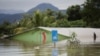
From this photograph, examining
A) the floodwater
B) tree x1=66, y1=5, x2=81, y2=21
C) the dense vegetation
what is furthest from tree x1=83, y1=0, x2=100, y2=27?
the floodwater

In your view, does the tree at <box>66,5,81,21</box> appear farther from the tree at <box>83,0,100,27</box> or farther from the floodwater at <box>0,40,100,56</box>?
the floodwater at <box>0,40,100,56</box>

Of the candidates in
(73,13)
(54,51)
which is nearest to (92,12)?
(73,13)

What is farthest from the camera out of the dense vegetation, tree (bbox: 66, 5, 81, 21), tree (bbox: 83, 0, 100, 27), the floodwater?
tree (bbox: 66, 5, 81, 21)

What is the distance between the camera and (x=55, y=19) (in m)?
41.8

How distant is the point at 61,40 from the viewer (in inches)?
1179

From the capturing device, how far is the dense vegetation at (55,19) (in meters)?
35.8

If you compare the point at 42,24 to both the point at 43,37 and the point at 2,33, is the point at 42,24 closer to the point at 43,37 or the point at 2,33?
the point at 2,33

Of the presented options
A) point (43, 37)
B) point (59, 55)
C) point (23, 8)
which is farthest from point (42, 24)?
point (59, 55)

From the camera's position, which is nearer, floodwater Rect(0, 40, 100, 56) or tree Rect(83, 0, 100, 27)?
floodwater Rect(0, 40, 100, 56)

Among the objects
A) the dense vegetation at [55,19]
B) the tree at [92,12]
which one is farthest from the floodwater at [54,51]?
the dense vegetation at [55,19]

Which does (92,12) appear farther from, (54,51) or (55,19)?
(54,51)

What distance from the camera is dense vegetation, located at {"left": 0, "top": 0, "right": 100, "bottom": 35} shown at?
3585 cm

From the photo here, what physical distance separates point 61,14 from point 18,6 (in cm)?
760

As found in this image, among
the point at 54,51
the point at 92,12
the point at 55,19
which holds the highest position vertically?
the point at 92,12
